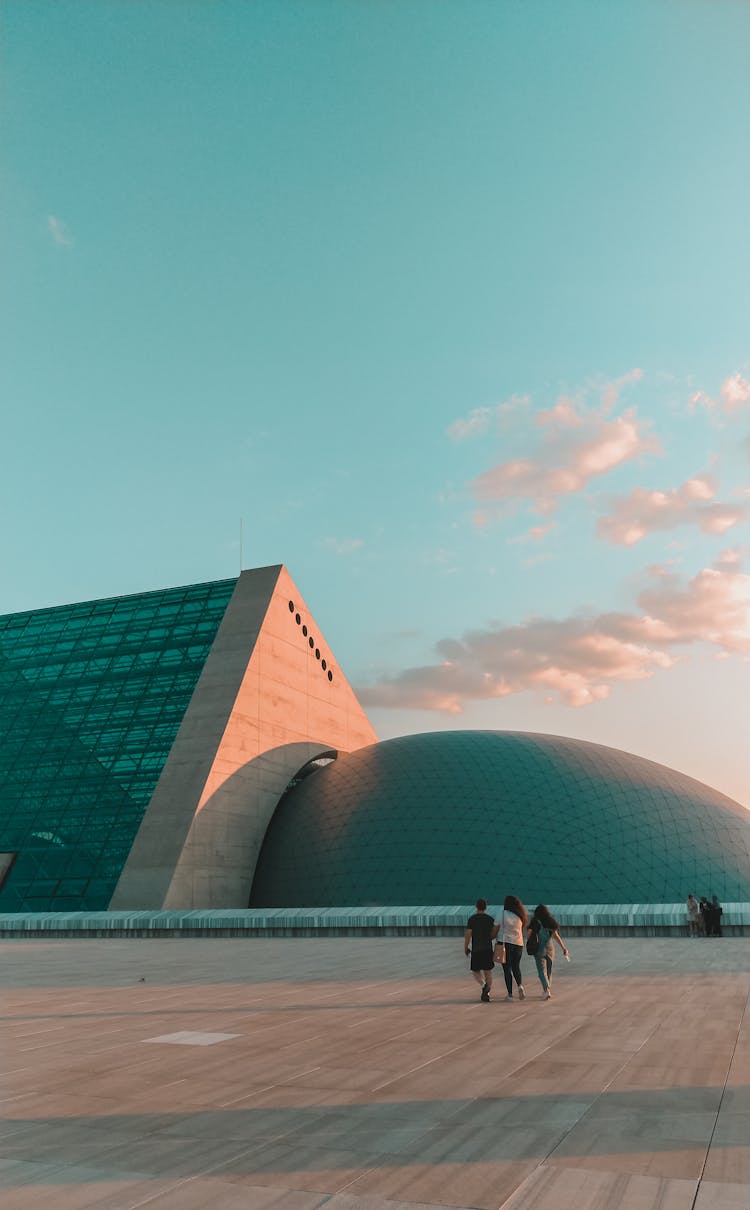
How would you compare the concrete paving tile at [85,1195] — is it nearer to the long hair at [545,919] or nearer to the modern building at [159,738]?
the long hair at [545,919]

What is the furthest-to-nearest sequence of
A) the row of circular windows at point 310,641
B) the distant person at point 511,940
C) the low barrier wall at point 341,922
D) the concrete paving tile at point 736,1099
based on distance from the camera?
1. the row of circular windows at point 310,641
2. the low barrier wall at point 341,922
3. the distant person at point 511,940
4. the concrete paving tile at point 736,1099

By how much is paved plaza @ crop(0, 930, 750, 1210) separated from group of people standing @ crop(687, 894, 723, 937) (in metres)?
16.5

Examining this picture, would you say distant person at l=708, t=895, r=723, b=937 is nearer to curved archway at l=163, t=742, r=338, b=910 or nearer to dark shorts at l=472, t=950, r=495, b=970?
dark shorts at l=472, t=950, r=495, b=970

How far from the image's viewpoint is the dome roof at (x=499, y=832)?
4878 cm

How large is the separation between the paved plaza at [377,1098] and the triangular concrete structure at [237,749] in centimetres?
3030

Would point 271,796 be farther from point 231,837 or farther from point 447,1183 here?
point 447,1183

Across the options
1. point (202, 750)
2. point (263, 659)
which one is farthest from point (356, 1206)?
point (263, 659)

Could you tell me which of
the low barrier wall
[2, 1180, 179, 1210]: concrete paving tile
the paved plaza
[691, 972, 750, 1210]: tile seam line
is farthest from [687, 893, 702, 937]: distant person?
[2, 1180, 179, 1210]: concrete paving tile

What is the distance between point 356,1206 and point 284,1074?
176 inches

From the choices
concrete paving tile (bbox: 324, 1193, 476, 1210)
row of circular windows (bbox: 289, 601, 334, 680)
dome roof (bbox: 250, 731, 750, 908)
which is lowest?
concrete paving tile (bbox: 324, 1193, 476, 1210)

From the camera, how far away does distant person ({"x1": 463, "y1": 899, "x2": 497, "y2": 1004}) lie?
17.1 meters

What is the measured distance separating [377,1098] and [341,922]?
2997 cm

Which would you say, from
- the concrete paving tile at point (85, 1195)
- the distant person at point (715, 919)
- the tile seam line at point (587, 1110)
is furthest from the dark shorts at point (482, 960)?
the distant person at point (715, 919)

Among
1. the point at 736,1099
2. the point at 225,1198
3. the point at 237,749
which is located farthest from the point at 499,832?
the point at 225,1198
